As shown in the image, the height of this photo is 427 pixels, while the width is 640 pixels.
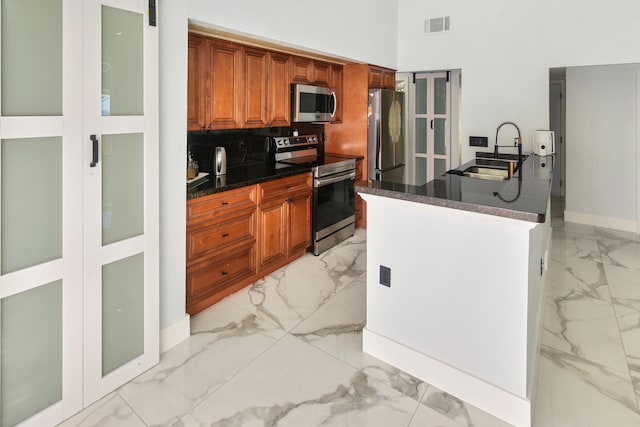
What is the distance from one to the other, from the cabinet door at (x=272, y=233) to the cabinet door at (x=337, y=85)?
1.56 meters

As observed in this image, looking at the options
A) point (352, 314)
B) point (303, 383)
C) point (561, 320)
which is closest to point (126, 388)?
point (303, 383)

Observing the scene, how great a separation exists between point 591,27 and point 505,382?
3.72 meters

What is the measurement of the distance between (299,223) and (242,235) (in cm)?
76

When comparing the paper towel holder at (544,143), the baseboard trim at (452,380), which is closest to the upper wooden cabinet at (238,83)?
the baseboard trim at (452,380)

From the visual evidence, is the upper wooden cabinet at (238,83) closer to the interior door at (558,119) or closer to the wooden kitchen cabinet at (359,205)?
the wooden kitchen cabinet at (359,205)

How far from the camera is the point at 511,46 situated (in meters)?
4.21

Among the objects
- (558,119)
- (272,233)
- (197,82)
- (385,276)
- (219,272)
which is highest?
(558,119)

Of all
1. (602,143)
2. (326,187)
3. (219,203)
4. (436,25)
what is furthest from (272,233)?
(602,143)

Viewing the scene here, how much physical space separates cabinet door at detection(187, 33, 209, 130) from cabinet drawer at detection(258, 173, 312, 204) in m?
0.68

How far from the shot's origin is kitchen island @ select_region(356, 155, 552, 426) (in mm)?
1729

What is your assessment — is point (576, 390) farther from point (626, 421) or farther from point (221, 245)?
point (221, 245)

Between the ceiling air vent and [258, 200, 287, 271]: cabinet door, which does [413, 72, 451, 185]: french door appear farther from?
[258, 200, 287, 271]: cabinet door

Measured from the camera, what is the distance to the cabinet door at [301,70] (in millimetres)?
3801

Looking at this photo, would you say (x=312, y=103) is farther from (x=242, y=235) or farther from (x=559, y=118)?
(x=559, y=118)
